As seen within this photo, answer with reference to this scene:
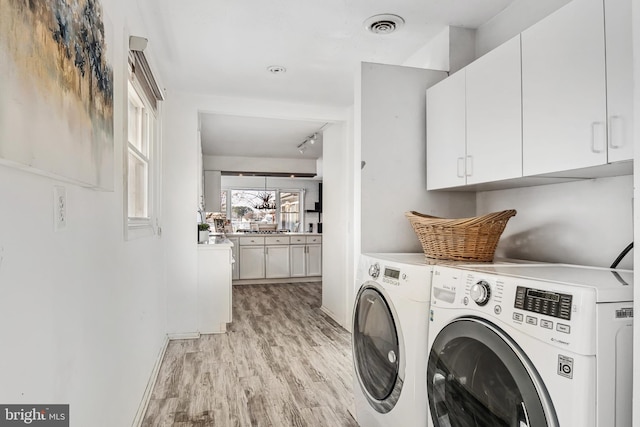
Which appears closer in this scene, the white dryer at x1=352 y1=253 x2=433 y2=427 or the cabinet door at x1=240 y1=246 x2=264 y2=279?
the white dryer at x1=352 y1=253 x2=433 y2=427

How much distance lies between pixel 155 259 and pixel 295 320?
6.22 feet

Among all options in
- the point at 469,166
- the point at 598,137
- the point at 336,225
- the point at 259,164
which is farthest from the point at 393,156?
the point at 259,164

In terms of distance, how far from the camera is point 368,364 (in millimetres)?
2045

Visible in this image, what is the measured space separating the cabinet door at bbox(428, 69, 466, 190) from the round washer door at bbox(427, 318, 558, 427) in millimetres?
869

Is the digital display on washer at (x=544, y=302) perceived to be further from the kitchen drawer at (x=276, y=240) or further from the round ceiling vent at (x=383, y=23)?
the kitchen drawer at (x=276, y=240)

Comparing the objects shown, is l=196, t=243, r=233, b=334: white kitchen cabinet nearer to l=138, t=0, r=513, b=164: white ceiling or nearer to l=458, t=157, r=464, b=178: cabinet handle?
l=138, t=0, r=513, b=164: white ceiling

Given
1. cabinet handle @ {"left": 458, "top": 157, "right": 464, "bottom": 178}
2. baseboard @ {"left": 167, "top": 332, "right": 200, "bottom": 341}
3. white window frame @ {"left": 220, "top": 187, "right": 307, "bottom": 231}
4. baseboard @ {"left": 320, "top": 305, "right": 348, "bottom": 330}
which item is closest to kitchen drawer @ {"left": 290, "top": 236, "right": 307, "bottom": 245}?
white window frame @ {"left": 220, "top": 187, "right": 307, "bottom": 231}

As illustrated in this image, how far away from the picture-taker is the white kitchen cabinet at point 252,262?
6832 mm

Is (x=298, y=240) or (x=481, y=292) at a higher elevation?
(x=481, y=292)

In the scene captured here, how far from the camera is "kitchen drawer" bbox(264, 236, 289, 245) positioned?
6965 millimetres

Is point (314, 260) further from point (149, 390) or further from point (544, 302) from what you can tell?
point (544, 302)

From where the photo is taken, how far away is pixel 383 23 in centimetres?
236

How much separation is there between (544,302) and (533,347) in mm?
128

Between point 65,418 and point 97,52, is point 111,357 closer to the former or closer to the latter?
point 65,418
